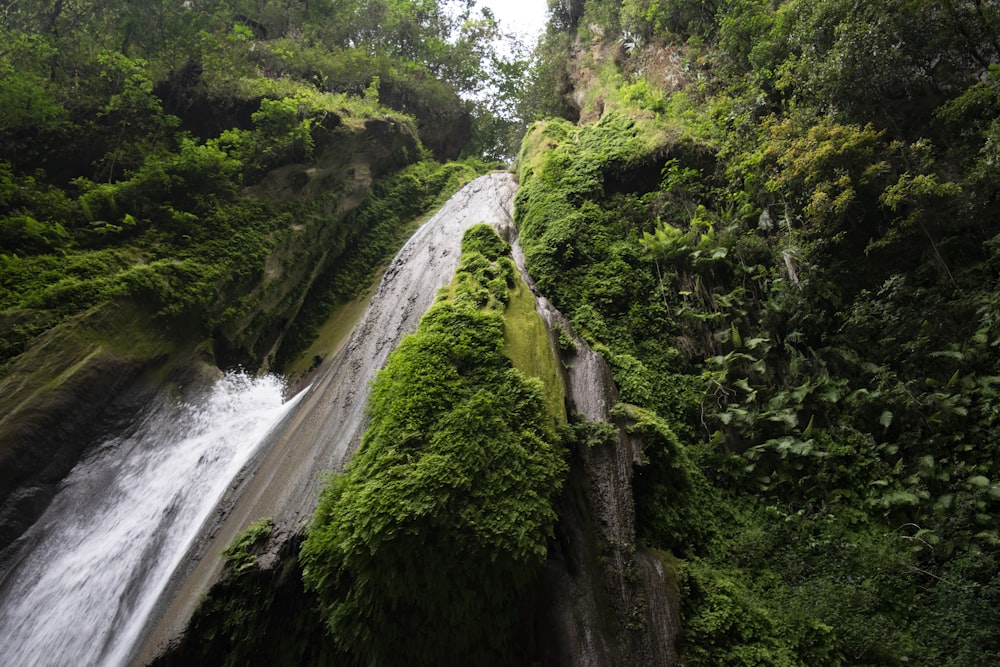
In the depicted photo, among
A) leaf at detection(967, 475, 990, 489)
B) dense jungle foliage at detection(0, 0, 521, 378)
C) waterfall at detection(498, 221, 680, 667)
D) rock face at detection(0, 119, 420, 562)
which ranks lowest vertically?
leaf at detection(967, 475, 990, 489)

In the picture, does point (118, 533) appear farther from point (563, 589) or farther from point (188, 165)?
point (188, 165)

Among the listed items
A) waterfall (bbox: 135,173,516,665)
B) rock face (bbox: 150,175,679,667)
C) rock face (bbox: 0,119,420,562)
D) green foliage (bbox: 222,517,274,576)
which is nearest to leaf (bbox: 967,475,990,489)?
rock face (bbox: 150,175,679,667)

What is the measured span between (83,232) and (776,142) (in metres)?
13.2

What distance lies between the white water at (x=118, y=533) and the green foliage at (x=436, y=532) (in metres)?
3.26

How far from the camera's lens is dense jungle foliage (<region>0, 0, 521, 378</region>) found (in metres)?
9.23

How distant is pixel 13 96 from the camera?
974cm

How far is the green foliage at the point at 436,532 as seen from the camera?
4.32m

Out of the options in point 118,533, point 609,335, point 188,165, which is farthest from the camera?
point 188,165

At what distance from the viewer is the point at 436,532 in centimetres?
445

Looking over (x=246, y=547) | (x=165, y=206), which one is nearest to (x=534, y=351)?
(x=246, y=547)

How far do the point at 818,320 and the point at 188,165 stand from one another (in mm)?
13119

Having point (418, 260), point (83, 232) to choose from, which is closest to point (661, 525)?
point (418, 260)

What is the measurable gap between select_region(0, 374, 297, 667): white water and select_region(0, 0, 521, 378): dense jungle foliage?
224cm

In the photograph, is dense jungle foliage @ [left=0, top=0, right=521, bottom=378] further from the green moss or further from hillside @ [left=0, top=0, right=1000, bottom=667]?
the green moss
